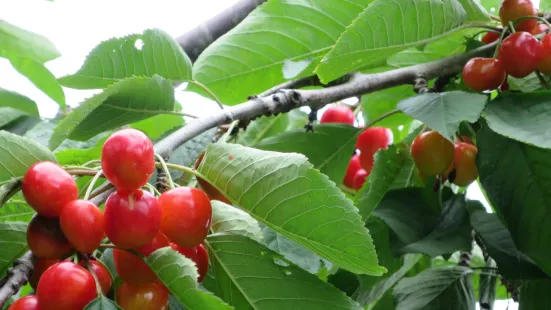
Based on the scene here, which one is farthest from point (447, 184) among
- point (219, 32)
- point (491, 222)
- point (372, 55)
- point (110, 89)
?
point (219, 32)

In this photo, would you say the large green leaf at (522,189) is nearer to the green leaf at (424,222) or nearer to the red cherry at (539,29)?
the green leaf at (424,222)

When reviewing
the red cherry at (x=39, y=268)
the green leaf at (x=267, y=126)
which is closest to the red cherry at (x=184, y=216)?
the red cherry at (x=39, y=268)

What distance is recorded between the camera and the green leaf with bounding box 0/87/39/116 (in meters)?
1.41

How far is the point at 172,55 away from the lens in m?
0.98

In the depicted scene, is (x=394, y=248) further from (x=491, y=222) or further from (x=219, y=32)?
(x=219, y=32)

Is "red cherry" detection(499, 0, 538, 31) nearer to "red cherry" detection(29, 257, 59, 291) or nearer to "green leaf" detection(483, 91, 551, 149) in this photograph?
"green leaf" detection(483, 91, 551, 149)

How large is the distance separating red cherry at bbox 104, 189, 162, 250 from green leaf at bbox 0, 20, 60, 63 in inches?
30.3

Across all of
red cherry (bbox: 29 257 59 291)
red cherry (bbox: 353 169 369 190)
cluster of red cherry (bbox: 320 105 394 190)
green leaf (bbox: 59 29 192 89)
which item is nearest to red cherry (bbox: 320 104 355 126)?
cluster of red cherry (bbox: 320 105 394 190)

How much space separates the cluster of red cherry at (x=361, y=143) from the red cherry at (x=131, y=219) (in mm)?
676

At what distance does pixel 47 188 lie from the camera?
2.02 feet

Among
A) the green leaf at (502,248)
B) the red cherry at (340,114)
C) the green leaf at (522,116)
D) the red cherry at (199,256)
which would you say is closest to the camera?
the red cherry at (199,256)

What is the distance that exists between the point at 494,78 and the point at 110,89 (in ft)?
1.60

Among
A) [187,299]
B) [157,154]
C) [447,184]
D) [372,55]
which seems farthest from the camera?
[447,184]

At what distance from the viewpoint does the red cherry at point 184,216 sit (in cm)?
64
